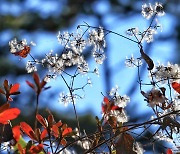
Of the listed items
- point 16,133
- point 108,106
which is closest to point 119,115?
point 108,106

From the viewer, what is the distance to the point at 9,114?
0.59 meters

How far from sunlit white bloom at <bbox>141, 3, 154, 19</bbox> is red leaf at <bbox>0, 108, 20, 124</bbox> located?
0.69 feet

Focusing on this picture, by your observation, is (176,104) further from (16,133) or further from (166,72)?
(16,133)

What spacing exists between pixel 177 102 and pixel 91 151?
12 cm

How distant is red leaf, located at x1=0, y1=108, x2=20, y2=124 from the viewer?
58 centimetres

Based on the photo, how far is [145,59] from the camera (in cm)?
65

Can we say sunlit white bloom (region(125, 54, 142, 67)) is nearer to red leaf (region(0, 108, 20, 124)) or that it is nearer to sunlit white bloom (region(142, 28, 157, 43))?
sunlit white bloom (region(142, 28, 157, 43))

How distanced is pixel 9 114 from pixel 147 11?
0.74 ft

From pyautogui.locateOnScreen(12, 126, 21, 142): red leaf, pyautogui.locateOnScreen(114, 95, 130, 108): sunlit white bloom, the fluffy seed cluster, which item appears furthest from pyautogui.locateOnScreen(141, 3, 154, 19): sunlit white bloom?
pyautogui.locateOnScreen(12, 126, 21, 142): red leaf

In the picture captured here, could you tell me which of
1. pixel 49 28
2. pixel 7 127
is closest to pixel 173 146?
pixel 7 127

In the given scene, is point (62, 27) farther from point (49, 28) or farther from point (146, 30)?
point (146, 30)

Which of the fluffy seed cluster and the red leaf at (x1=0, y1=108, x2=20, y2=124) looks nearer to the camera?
the red leaf at (x1=0, y1=108, x2=20, y2=124)

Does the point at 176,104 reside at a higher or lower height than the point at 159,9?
lower

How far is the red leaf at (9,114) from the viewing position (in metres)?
0.58
